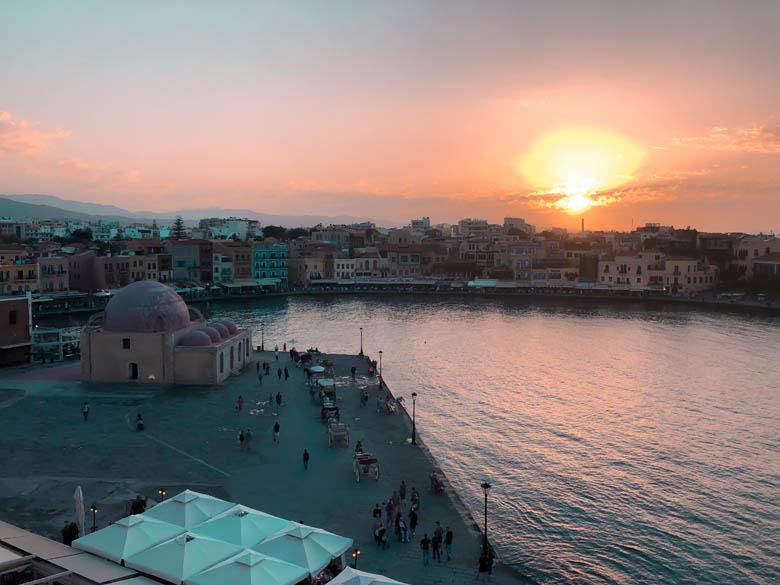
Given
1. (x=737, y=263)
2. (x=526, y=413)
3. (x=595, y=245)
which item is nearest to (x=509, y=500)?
(x=526, y=413)

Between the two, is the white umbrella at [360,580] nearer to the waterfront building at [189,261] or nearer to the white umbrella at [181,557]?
the white umbrella at [181,557]

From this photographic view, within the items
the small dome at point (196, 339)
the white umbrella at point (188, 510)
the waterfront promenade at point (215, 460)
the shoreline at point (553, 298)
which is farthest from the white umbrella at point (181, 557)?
the shoreline at point (553, 298)

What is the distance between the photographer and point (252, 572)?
477 inches

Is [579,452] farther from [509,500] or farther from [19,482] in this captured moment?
[19,482]

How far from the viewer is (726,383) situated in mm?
39750

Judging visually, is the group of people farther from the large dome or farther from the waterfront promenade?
the large dome

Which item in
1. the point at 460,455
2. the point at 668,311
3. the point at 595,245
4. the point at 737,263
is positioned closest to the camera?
the point at 460,455

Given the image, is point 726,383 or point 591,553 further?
point 726,383

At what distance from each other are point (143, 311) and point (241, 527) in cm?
2253

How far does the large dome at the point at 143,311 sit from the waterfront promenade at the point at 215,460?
3373 millimetres

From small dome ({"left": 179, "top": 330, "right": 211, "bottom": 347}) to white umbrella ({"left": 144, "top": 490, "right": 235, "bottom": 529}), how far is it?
61.8 ft

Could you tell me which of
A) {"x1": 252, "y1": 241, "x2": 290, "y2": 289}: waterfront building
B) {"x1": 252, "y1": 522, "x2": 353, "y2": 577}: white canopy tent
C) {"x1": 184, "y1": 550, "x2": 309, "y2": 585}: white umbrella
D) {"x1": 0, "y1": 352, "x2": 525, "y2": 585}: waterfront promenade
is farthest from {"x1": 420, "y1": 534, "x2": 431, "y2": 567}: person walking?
{"x1": 252, "y1": 241, "x2": 290, "y2": 289}: waterfront building

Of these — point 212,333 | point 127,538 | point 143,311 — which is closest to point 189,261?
point 143,311

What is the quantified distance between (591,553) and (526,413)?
46.7 ft
